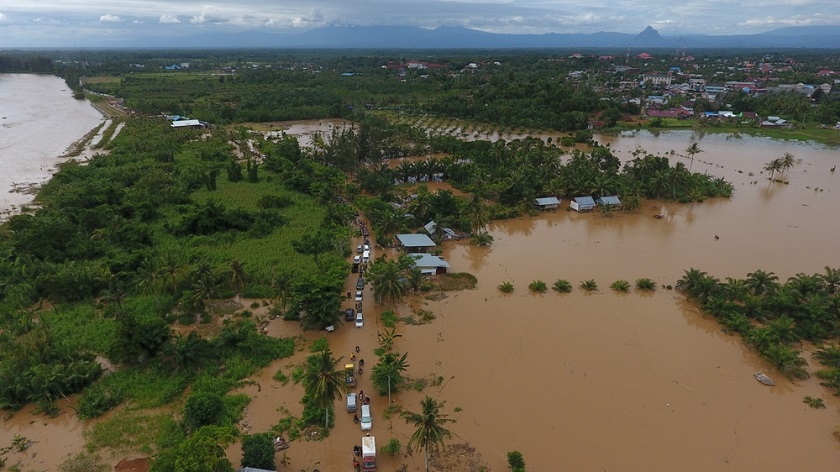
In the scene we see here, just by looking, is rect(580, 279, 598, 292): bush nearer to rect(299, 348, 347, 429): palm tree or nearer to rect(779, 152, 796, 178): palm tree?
rect(299, 348, 347, 429): palm tree

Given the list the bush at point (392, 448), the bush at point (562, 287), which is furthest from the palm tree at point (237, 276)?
the bush at point (562, 287)

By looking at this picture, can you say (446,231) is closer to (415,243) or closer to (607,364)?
(415,243)

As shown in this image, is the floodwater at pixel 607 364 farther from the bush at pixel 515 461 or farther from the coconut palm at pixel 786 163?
the coconut palm at pixel 786 163

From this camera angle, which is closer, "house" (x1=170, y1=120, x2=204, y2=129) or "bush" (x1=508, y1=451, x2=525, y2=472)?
"bush" (x1=508, y1=451, x2=525, y2=472)

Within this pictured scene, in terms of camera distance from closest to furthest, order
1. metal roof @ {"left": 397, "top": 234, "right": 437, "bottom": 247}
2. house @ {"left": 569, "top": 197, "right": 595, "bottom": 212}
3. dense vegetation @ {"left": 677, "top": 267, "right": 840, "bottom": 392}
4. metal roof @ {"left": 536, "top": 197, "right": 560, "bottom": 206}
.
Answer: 1. dense vegetation @ {"left": 677, "top": 267, "right": 840, "bottom": 392}
2. metal roof @ {"left": 397, "top": 234, "right": 437, "bottom": 247}
3. house @ {"left": 569, "top": 197, "right": 595, "bottom": 212}
4. metal roof @ {"left": 536, "top": 197, "right": 560, "bottom": 206}

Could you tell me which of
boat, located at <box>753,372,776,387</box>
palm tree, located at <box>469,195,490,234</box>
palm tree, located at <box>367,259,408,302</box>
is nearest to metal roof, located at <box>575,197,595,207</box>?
palm tree, located at <box>469,195,490,234</box>

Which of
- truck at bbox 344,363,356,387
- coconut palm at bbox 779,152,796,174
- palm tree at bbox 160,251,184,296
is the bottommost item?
truck at bbox 344,363,356,387

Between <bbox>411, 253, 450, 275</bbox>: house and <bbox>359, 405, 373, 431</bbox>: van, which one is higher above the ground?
<bbox>411, 253, 450, 275</bbox>: house

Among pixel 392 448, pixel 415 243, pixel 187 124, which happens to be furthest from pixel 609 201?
pixel 187 124
